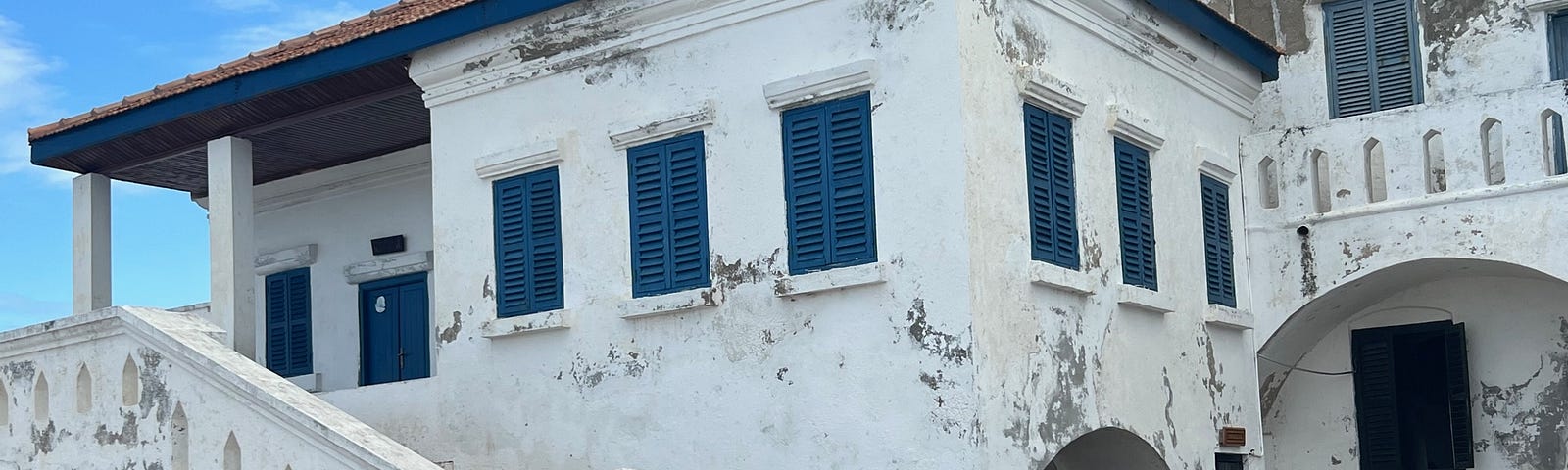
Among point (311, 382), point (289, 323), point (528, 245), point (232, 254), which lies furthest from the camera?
point (289, 323)

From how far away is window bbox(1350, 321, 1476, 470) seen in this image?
13.3m

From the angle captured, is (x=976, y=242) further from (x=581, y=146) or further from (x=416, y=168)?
(x=416, y=168)

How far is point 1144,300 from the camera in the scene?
1170cm

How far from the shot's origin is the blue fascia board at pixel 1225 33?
488 inches

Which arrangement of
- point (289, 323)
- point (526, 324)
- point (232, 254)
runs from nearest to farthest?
point (526, 324) → point (232, 254) → point (289, 323)

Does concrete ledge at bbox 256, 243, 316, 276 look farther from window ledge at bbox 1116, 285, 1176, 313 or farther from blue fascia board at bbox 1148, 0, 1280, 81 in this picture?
blue fascia board at bbox 1148, 0, 1280, 81

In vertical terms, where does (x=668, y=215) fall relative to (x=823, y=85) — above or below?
below

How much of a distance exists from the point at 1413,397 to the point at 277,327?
9874mm

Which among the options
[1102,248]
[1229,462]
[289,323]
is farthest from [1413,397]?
[289,323]

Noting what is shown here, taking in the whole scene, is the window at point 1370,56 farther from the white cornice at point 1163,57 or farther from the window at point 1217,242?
the window at point 1217,242

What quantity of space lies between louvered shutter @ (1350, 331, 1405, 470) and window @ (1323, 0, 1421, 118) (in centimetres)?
182

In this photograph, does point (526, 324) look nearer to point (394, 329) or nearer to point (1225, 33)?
point (394, 329)

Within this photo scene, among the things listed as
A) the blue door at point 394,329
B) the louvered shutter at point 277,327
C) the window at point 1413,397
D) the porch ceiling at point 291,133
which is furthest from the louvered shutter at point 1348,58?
the louvered shutter at point 277,327

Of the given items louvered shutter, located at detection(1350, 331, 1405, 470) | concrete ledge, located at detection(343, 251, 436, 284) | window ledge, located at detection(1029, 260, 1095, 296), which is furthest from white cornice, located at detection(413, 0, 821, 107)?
louvered shutter, located at detection(1350, 331, 1405, 470)
